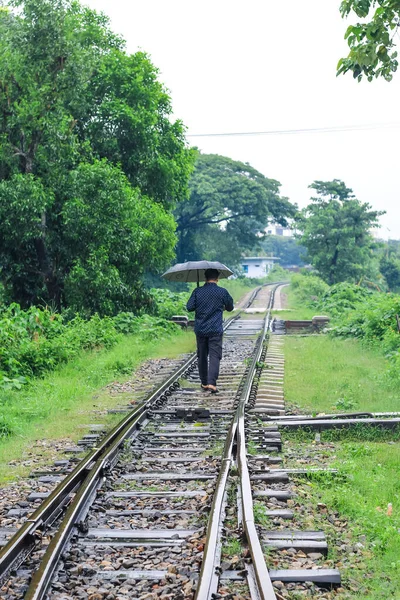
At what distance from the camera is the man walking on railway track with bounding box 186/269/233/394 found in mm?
10461

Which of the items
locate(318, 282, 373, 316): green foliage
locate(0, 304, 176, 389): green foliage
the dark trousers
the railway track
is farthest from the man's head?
locate(318, 282, 373, 316): green foliage

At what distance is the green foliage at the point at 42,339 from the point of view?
1194 centimetres

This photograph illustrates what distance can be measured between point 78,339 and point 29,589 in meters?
11.5

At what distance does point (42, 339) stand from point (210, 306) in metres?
4.53

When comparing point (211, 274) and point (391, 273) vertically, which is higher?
point (391, 273)

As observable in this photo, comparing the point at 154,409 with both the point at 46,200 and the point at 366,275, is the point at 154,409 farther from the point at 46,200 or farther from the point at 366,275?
the point at 366,275

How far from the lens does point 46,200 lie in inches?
712

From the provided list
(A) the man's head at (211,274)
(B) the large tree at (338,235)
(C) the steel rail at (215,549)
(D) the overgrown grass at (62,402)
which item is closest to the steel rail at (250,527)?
(C) the steel rail at (215,549)

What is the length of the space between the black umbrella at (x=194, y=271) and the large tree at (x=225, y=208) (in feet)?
113

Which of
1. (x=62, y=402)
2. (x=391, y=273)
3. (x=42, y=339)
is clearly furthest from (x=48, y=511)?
(x=391, y=273)

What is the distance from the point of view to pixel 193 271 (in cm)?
1182

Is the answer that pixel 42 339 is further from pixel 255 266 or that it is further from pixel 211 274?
pixel 255 266

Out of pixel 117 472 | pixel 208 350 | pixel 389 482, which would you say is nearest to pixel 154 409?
pixel 208 350

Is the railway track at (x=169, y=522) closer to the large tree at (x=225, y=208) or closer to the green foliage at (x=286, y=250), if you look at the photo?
the large tree at (x=225, y=208)
